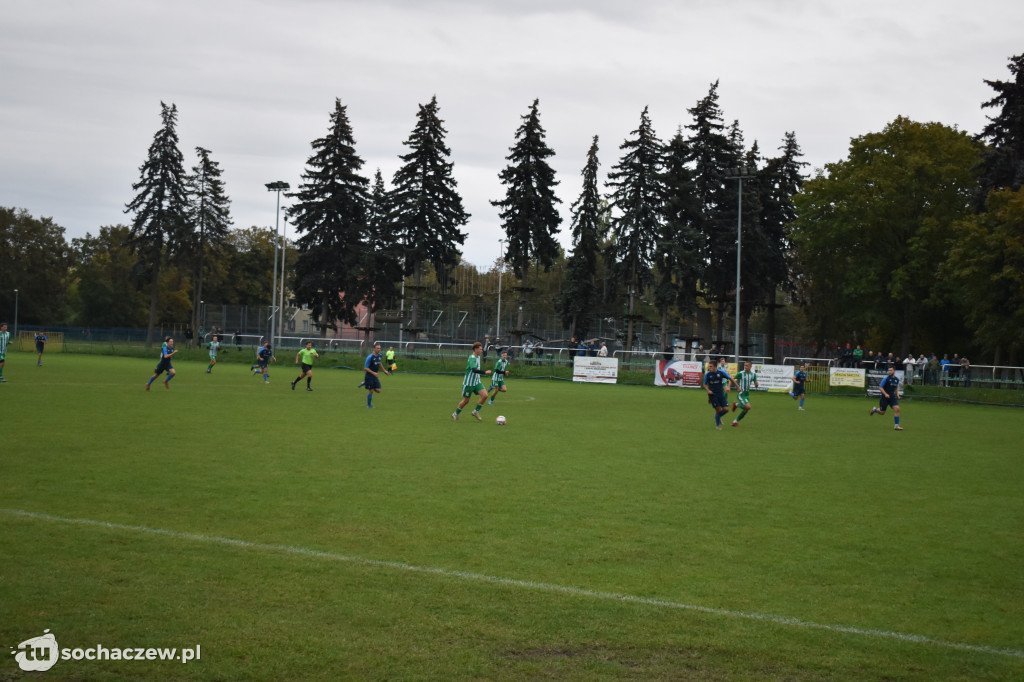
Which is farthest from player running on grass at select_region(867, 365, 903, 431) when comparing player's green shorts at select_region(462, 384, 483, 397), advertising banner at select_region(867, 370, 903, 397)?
advertising banner at select_region(867, 370, 903, 397)

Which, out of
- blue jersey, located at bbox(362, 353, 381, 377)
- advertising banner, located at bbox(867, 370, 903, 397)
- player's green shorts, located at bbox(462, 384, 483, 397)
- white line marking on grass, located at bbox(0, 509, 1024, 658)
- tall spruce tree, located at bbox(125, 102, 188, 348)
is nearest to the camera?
white line marking on grass, located at bbox(0, 509, 1024, 658)

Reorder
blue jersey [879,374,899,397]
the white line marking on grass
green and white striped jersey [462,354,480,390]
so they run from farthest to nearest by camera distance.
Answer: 1. blue jersey [879,374,899,397]
2. green and white striped jersey [462,354,480,390]
3. the white line marking on grass

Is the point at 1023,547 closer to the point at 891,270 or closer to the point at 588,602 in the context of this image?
the point at 588,602

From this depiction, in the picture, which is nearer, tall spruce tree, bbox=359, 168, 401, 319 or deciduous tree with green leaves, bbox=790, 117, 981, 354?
deciduous tree with green leaves, bbox=790, 117, 981, 354

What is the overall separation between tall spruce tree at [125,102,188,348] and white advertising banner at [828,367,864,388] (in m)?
58.4

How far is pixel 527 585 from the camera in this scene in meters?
7.21

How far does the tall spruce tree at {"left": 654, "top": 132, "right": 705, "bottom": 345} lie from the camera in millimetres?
56688

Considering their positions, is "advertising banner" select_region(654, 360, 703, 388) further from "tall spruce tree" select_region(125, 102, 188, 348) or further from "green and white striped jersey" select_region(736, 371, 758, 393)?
"tall spruce tree" select_region(125, 102, 188, 348)

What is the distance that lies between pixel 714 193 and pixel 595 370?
2103 centimetres

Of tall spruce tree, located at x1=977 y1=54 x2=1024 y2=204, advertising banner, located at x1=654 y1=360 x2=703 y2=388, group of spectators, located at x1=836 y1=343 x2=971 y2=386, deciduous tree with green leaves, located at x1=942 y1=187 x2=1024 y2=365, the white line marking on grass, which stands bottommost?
the white line marking on grass

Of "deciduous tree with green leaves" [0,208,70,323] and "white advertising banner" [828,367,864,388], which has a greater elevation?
"deciduous tree with green leaves" [0,208,70,323]

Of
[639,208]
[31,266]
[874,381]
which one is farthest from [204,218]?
[874,381]

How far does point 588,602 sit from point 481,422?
15.1 meters

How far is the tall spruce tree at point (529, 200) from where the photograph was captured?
204ft
